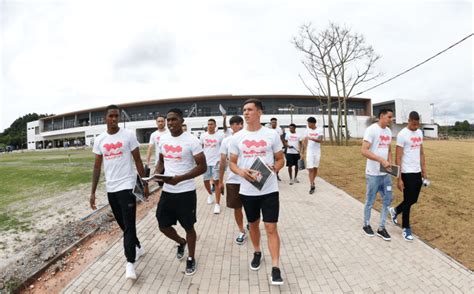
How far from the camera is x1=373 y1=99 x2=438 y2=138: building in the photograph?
175 ft

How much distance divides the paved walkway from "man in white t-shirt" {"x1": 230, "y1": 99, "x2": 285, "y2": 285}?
19.3 inches

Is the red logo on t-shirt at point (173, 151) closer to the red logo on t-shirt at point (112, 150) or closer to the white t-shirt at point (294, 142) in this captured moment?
the red logo on t-shirt at point (112, 150)

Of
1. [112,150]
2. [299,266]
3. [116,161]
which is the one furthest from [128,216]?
[299,266]

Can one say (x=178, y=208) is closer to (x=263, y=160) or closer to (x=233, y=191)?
(x=233, y=191)

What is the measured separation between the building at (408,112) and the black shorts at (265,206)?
59.3 metres

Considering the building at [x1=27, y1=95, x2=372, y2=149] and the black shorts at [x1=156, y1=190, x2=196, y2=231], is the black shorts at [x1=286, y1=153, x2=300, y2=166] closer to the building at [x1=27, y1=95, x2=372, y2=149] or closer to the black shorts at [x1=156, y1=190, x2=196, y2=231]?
the black shorts at [x1=156, y1=190, x2=196, y2=231]

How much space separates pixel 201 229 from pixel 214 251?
87cm

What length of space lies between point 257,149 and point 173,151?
3.24ft

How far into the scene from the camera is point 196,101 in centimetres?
4828

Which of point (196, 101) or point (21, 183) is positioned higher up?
point (196, 101)

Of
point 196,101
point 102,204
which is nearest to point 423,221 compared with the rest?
point 102,204

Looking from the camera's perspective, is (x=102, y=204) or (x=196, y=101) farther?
(x=196, y=101)

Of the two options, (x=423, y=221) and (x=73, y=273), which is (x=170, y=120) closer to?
(x=73, y=273)

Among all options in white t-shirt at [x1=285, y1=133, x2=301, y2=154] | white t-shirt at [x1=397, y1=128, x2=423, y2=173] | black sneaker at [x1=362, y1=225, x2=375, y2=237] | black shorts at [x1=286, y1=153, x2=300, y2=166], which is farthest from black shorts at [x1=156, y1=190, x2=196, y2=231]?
black shorts at [x1=286, y1=153, x2=300, y2=166]
